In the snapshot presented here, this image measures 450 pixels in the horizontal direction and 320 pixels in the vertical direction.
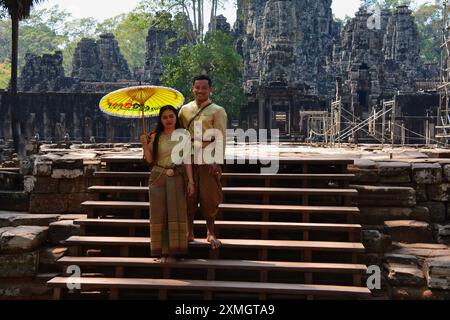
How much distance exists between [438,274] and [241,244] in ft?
6.14

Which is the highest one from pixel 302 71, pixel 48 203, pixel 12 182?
pixel 302 71

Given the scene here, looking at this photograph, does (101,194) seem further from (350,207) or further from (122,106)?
(350,207)

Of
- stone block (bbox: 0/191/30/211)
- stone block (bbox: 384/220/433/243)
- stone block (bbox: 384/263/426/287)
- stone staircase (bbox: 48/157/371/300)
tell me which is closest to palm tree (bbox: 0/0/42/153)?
stone block (bbox: 0/191/30/211)

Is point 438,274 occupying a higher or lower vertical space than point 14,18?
lower

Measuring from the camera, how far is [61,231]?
5.97m

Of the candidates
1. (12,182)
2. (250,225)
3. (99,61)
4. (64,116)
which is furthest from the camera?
(99,61)

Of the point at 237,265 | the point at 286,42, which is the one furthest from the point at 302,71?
the point at 237,265

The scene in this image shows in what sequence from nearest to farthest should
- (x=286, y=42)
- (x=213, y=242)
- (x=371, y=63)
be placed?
(x=213, y=242)
(x=286, y=42)
(x=371, y=63)

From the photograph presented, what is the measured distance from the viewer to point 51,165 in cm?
682

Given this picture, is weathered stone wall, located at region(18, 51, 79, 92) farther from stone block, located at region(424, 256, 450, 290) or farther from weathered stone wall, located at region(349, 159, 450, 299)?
stone block, located at region(424, 256, 450, 290)

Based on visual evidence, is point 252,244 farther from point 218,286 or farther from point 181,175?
point 181,175

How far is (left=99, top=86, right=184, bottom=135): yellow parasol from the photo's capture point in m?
5.41

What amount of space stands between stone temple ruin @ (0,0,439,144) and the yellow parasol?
1692 cm

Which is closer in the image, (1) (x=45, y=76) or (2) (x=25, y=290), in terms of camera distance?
(2) (x=25, y=290)
